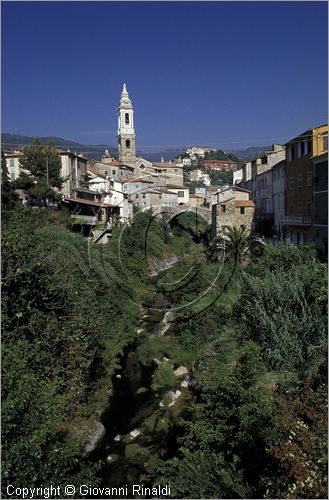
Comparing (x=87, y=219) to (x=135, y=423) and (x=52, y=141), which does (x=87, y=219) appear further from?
(x=135, y=423)

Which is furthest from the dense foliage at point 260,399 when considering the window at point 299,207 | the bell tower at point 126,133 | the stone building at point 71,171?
the bell tower at point 126,133

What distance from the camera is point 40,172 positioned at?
1955 centimetres

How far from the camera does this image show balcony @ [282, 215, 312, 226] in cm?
1488

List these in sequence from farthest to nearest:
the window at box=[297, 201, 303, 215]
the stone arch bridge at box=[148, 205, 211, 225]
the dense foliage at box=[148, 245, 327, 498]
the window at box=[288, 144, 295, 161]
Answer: the stone arch bridge at box=[148, 205, 211, 225] → the window at box=[288, 144, 295, 161] → the window at box=[297, 201, 303, 215] → the dense foliage at box=[148, 245, 327, 498]

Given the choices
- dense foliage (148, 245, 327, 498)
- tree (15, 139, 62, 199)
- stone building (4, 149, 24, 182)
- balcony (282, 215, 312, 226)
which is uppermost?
stone building (4, 149, 24, 182)

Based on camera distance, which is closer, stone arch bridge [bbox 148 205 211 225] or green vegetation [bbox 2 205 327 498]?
green vegetation [bbox 2 205 327 498]

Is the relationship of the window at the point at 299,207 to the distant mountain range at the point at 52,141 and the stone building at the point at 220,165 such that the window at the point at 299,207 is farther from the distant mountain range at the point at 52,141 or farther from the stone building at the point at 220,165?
the stone building at the point at 220,165

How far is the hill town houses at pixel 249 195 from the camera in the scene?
14.3 m

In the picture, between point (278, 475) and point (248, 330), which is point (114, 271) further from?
point (278, 475)

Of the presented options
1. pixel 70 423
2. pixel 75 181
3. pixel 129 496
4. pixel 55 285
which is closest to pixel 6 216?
pixel 55 285

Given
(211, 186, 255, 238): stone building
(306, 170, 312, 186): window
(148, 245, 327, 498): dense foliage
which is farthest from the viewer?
(211, 186, 255, 238): stone building

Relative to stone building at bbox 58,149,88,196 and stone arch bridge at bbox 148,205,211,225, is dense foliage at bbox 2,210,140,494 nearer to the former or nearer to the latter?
stone arch bridge at bbox 148,205,211,225

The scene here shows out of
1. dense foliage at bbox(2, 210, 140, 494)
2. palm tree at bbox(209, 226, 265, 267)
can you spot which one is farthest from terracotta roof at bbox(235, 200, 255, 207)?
dense foliage at bbox(2, 210, 140, 494)

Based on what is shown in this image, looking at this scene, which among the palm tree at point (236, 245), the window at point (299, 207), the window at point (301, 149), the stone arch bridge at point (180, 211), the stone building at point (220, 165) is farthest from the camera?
the stone building at point (220, 165)
